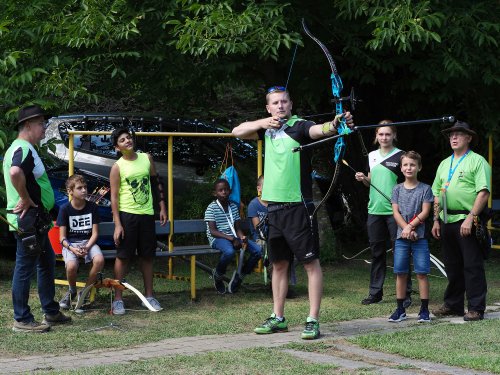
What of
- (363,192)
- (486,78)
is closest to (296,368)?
(486,78)

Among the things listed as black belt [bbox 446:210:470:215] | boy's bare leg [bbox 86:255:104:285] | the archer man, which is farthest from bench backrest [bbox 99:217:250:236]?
black belt [bbox 446:210:470:215]

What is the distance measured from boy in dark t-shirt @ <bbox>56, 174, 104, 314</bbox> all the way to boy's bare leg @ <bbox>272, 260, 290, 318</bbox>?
1992mm

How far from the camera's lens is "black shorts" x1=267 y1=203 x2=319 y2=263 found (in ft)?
17.5

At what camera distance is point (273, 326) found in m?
5.48

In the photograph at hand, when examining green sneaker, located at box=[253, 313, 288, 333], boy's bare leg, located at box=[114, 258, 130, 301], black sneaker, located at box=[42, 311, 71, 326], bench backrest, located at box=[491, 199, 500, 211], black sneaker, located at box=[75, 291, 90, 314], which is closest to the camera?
green sneaker, located at box=[253, 313, 288, 333]

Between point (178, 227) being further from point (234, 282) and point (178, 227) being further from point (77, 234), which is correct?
point (77, 234)

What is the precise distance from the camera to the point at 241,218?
8141 mm

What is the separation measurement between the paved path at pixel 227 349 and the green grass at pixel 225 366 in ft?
0.56

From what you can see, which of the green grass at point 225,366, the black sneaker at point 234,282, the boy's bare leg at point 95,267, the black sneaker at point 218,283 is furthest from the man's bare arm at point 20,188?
the black sneaker at point 234,282

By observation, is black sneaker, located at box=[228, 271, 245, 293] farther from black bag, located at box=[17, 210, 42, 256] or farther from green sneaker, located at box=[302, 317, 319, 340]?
black bag, located at box=[17, 210, 42, 256]

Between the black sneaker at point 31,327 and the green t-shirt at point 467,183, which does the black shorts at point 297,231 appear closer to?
the green t-shirt at point 467,183

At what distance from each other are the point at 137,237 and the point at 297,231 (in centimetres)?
202

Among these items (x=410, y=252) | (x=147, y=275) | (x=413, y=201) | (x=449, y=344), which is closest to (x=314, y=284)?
(x=449, y=344)

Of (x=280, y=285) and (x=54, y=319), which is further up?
(x=280, y=285)
